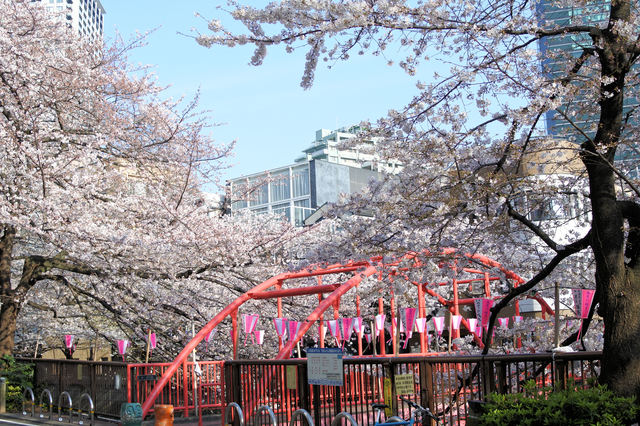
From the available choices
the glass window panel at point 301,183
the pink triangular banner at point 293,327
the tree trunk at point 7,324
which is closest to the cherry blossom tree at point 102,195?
the tree trunk at point 7,324

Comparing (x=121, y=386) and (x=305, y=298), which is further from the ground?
(x=305, y=298)

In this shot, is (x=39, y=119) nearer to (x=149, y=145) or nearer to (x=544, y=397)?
(x=149, y=145)

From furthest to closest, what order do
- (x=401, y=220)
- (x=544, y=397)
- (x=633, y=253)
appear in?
(x=401, y=220)
(x=633, y=253)
(x=544, y=397)

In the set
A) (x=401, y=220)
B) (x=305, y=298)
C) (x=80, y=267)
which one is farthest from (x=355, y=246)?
(x=305, y=298)

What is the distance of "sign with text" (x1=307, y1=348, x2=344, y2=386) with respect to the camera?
8.91 m

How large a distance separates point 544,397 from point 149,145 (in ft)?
45.7

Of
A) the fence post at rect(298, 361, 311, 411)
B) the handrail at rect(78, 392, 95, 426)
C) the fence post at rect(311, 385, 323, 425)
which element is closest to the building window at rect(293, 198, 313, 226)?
the handrail at rect(78, 392, 95, 426)

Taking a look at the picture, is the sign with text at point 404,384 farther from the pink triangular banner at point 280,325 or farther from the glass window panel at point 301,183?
the glass window panel at point 301,183

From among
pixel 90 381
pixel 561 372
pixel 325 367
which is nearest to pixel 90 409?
pixel 90 381

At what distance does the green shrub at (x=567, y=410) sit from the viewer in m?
5.80

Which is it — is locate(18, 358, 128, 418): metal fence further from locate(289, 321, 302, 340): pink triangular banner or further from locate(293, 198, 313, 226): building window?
locate(293, 198, 313, 226): building window

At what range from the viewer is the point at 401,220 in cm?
995

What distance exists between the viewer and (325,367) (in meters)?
9.17

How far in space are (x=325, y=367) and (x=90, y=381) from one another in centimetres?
838
